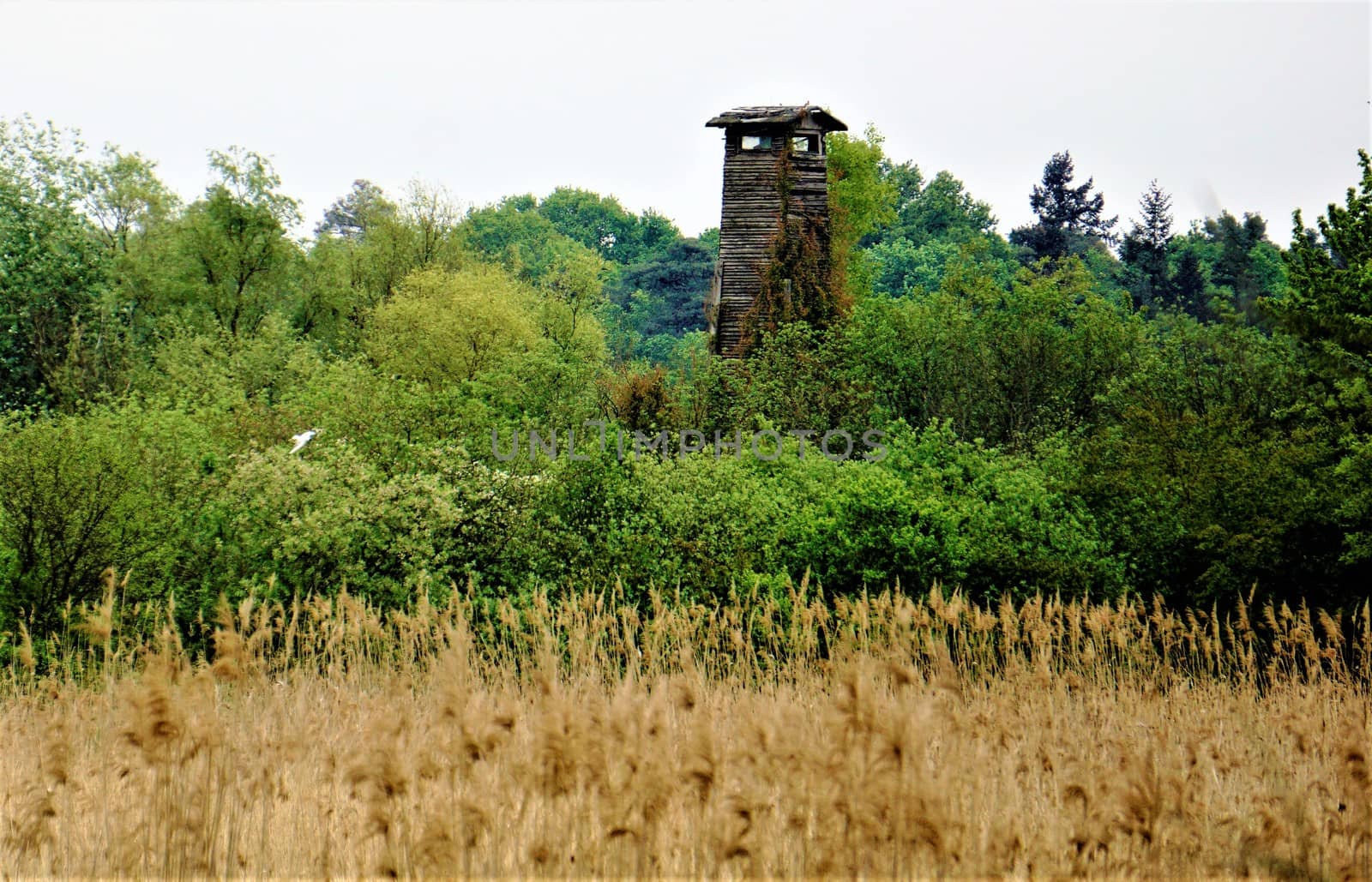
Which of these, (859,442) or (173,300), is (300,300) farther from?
(859,442)

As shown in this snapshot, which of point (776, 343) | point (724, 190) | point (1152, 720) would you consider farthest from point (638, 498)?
point (724, 190)

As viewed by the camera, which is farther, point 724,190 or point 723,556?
point 724,190

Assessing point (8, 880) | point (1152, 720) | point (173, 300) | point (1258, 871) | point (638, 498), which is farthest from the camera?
point (173, 300)

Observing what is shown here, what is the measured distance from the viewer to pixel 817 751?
3930 mm

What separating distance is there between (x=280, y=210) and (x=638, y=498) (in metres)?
27.6

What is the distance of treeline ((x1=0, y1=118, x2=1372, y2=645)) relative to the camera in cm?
1411

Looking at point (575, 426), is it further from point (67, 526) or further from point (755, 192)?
point (67, 526)

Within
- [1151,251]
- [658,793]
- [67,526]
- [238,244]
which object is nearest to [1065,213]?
[1151,251]

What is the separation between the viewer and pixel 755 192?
33.0 m

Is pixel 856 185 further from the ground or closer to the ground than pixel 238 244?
further from the ground

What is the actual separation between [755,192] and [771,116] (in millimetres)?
1986

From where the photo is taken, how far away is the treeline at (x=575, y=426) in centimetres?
→ 1411

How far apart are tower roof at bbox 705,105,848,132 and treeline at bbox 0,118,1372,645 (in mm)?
3172

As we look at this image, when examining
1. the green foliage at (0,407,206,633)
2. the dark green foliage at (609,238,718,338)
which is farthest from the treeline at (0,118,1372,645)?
Result: the dark green foliage at (609,238,718,338)
